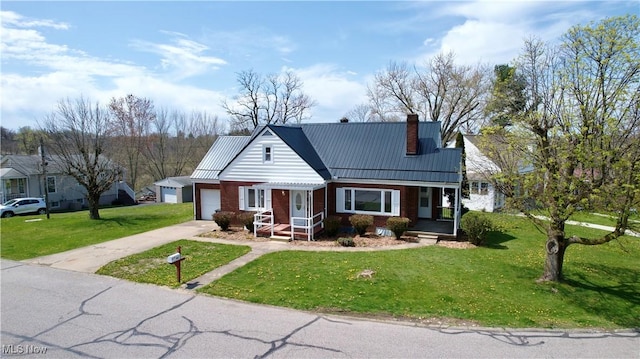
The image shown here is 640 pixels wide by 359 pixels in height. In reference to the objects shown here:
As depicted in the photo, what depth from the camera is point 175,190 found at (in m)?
41.5

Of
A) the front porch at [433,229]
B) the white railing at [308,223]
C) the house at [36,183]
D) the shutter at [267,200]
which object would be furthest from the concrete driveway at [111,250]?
the house at [36,183]

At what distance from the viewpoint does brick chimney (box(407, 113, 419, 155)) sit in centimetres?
1911

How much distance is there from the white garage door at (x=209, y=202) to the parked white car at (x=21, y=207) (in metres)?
19.1

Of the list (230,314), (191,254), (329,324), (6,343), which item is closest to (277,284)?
(230,314)

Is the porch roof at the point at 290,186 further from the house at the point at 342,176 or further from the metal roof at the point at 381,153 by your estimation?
the metal roof at the point at 381,153

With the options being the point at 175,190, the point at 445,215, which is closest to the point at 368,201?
the point at 445,215

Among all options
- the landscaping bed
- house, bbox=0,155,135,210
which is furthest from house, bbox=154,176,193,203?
A: the landscaping bed

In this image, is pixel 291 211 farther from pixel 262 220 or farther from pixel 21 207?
Answer: pixel 21 207

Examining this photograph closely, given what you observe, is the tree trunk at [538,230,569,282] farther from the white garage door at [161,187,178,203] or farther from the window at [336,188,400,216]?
the white garage door at [161,187,178,203]

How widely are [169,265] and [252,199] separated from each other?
7504 mm

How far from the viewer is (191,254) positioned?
15203 millimetres

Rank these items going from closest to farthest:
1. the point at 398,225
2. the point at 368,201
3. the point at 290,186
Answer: the point at 398,225
the point at 290,186
the point at 368,201

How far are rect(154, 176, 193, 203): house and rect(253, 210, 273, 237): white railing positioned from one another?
76.2 ft

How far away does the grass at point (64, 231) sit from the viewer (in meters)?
16.7
